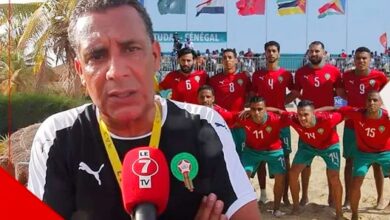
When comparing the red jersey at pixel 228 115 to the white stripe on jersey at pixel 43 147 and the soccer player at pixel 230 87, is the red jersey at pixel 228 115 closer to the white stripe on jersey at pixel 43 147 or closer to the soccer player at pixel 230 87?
the soccer player at pixel 230 87

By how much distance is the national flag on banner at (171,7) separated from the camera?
29.5 meters

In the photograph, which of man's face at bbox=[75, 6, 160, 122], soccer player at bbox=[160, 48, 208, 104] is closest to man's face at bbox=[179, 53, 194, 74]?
soccer player at bbox=[160, 48, 208, 104]

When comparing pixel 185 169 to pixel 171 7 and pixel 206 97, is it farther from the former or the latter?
pixel 171 7

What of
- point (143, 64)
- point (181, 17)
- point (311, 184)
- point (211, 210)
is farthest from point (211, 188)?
point (181, 17)

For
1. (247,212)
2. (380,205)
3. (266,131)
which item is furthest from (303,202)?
(247,212)

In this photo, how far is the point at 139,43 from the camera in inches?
55.9

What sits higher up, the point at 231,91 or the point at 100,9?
the point at 100,9

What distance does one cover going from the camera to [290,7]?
30.5m

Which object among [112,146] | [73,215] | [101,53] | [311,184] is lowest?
[311,184]

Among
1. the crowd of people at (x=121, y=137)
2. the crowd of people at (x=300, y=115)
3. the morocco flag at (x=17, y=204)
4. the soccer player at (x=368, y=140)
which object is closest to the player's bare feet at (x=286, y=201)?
the crowd of people at (x=300, y=115)

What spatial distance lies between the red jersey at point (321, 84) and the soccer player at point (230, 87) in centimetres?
67

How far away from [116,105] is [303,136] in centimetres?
521

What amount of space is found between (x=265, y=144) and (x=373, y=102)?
4.01 ft

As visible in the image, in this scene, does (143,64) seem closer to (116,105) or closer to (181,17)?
(116,105)
